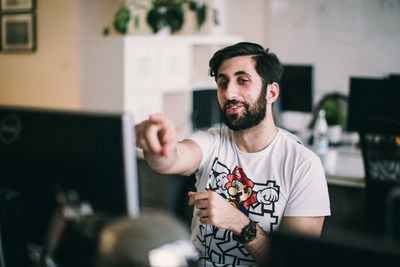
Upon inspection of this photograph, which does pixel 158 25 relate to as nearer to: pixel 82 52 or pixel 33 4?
pixel 82 52

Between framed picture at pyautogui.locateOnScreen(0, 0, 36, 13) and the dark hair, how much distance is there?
145 inches

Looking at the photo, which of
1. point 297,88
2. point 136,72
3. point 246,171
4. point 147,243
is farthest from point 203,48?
point 147,243

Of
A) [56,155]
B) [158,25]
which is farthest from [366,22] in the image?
[56,155]

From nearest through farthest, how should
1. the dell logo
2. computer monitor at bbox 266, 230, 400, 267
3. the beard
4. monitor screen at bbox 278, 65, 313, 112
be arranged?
1. computer monitor at bbox 266, 230, 400, 267
2. the dell logo
3. the beard
4. monitor screen at bbox 278, 65, 313, 112

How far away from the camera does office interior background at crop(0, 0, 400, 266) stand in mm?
4242

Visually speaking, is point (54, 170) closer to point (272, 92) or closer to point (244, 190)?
point (244, 190)

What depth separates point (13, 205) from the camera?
3.22 ft

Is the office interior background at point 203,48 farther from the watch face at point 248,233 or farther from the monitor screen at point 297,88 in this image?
the watch face at point 248,233

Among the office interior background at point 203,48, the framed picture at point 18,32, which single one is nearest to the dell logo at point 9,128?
the office interior background at point 203,48

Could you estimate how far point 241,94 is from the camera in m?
1.56

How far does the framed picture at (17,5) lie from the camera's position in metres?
4.72

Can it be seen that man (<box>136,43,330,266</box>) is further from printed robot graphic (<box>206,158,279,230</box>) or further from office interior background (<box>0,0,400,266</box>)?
office interior background (<box>0,0,400,266</box>)

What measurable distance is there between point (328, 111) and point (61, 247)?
2889mm

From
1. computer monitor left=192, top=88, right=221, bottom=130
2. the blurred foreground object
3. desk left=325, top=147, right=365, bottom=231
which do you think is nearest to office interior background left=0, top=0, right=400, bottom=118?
computer monitor left=192, top=88, right=221, bottom=130
